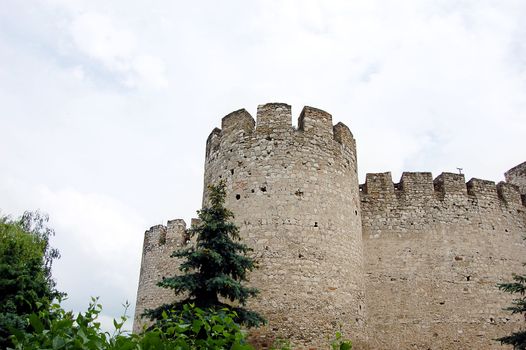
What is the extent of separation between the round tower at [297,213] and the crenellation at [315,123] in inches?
1.2

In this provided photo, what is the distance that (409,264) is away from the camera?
15711mm

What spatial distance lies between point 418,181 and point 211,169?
768 centimetres

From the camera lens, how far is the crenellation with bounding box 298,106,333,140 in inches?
540

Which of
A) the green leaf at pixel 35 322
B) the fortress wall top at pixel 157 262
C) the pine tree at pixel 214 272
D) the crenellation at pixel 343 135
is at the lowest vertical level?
the green leaf at pixel 35 322

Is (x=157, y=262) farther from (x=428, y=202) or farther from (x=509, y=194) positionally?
(x=509, y=194)

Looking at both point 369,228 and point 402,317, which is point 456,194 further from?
point 402,317

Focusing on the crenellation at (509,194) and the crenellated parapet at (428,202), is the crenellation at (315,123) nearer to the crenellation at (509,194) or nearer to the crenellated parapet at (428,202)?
the crenellated parapet at (428,202)

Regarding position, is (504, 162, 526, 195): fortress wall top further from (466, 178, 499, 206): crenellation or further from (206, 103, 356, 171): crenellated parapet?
(206, 103, 356, 171): crenellated parapet

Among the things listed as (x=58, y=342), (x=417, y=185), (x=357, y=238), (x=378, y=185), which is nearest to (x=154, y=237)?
(x=378, y=185)

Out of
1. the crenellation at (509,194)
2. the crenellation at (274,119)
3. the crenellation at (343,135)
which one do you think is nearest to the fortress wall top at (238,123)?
the crenellation at (274,119)

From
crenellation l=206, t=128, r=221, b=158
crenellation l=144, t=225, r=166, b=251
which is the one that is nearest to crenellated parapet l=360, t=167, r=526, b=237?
crenellation l=206, t=128, r=221, b=158

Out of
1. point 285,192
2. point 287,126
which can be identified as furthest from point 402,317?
point 287,126

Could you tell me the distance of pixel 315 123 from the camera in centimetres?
1388

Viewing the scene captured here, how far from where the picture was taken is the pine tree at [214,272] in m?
9.86
